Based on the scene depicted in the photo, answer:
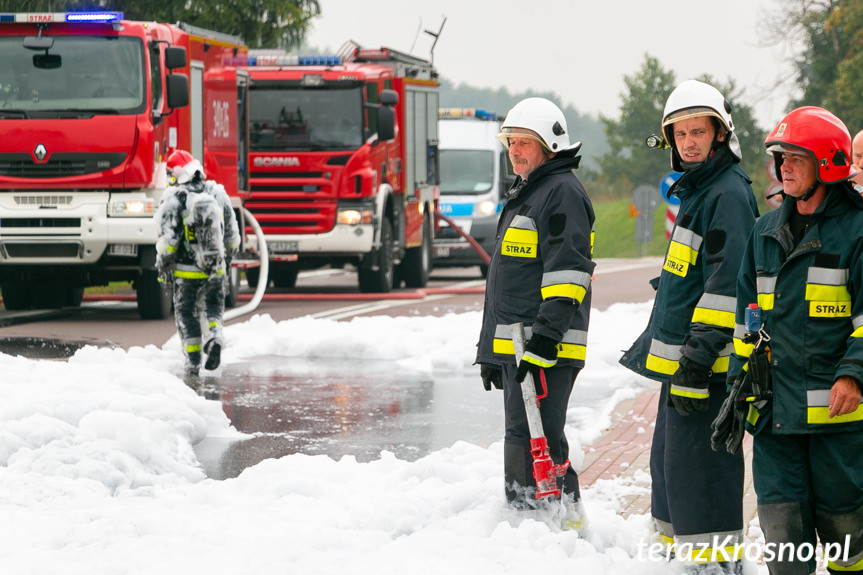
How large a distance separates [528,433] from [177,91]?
1058cm

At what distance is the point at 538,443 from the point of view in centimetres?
561

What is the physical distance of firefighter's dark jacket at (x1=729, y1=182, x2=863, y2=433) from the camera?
4387 millimetres

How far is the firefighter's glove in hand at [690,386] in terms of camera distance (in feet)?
15.9

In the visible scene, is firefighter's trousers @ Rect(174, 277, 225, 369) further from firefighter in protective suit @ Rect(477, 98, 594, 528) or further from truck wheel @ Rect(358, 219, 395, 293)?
truck wheel @ Rect(358, 219, 395, 293)

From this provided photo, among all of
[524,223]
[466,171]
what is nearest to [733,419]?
[524,223]

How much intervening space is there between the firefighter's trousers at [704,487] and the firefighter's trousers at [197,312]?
685 cm

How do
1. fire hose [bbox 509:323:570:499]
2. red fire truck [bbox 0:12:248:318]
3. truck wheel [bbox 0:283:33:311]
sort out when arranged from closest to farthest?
fire hose [bbox 509:323:570:499]
red fire truck [bbox 0:12:248:318]
truck wheel [bbox 0:283:33:311]

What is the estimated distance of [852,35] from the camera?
52.4m

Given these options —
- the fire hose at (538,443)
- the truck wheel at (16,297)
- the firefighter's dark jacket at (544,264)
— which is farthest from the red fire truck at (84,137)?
the fire hose at (538,443)

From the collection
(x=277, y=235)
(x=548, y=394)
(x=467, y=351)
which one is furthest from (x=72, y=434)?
(x=277, y=235)

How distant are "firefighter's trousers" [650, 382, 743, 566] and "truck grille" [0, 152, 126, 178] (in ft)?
36.9

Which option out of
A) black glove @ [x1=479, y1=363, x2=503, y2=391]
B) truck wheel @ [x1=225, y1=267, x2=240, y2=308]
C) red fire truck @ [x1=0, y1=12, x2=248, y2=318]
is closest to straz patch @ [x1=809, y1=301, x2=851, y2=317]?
black glove @ [x1=479, y1=363, x2=503, y2=391]

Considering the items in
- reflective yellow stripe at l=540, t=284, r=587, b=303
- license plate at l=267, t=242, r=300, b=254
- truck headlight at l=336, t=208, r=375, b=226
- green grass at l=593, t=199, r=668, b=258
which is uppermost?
reflective yellow stripe at l=540, t=284, r=587, b=303

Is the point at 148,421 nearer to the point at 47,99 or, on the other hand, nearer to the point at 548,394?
the point at 548,394
